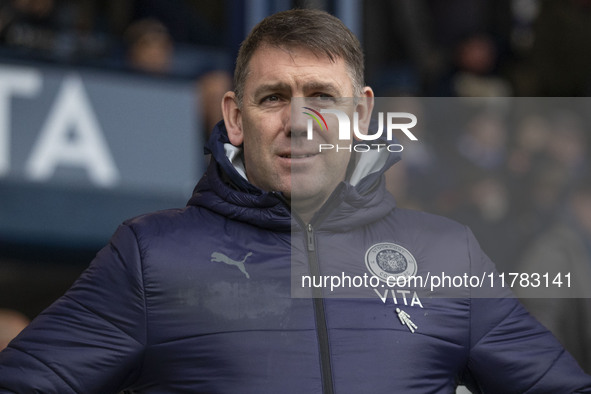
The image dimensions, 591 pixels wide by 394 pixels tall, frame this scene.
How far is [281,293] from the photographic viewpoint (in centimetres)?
208

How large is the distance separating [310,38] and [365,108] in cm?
25

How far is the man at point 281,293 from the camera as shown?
197 cm

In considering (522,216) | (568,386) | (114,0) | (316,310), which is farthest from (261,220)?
(114,0)

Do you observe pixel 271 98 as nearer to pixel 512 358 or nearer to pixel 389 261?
pixel 389 261

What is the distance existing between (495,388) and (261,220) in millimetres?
659

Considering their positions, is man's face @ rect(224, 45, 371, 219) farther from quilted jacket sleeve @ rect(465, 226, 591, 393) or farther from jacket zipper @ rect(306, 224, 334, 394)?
quilted jacket sleeve @ rect(465, 226, 591, 393)

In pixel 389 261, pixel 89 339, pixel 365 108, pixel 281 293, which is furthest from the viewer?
pixel 365 108

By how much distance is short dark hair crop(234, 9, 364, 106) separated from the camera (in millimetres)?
2166

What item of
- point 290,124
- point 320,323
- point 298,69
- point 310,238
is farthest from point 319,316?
point 298,69

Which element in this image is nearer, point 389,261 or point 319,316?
point 319,316

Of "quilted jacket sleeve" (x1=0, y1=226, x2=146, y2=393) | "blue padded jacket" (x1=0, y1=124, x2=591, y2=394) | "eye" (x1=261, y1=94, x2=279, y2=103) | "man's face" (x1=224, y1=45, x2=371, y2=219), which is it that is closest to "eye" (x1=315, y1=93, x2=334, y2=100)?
"man's face" (x1=224, y1=45, x2=371, y2=219)

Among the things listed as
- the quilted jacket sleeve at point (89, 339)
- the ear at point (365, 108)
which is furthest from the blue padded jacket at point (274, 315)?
the ear at point (365, 108)

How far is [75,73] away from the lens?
4.79 metres

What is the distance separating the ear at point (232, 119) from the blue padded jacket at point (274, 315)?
8cm
